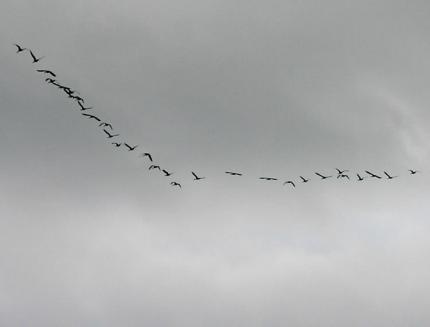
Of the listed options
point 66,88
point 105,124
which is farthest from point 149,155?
point 66,88

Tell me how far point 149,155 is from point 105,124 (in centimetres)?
1201

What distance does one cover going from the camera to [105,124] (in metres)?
162

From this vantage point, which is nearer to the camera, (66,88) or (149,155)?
(66,88)

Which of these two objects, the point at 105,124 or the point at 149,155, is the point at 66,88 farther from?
the point at 149,155

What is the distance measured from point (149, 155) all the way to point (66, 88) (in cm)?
2417

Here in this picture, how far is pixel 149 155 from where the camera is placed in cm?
16800

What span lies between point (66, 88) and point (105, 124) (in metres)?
12.4
